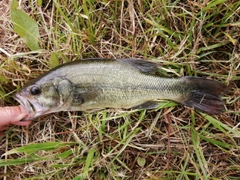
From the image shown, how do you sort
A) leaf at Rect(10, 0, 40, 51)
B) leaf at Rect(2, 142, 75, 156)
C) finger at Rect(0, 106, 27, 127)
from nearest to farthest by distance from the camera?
leaf at Rect(2, 142, 75, 156) < finger at Rect(0, 106, 27, 127) < leaf at Rect(10, 0, 40, 51)

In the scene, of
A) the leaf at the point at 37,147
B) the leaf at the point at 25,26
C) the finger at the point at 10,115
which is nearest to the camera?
the leaf at the point at 37,147

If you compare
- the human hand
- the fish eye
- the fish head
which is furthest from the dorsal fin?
the human hand

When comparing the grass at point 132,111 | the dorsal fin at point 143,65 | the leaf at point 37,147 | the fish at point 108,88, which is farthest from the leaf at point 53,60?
the leaf at point 37,147

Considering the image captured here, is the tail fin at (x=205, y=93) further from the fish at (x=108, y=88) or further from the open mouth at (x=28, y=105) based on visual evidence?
the open mouth at (x=28, y=105)

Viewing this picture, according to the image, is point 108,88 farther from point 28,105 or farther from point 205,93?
point 205,93

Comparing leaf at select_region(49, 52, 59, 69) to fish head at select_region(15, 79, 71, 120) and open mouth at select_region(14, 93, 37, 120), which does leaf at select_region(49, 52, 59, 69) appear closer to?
fish head at select_region(15, 79, 71, 120)
